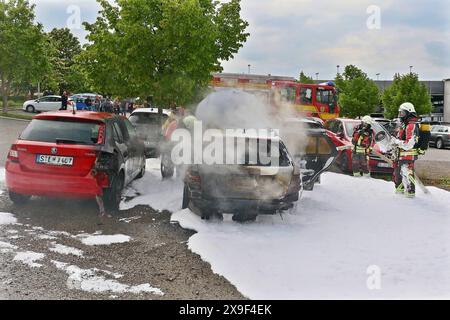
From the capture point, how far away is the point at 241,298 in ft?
14.4

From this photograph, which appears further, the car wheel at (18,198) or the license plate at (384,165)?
the license plate at (384,165)

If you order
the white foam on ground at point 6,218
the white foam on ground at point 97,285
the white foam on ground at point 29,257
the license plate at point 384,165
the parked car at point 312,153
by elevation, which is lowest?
the white foam on ground at point 97,285

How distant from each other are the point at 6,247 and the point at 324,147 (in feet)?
20.2

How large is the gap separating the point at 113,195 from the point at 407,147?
5852 mm

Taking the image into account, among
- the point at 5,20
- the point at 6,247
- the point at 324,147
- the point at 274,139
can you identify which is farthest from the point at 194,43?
the point at 5,20

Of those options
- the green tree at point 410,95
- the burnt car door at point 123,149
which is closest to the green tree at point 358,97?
the green tree at point 410,95

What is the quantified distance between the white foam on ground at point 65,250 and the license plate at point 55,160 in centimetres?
155

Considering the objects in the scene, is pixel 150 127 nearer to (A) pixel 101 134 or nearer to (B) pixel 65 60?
(A) pixel 101 134

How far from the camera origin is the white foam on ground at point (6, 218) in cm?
675

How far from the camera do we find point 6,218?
6.95m

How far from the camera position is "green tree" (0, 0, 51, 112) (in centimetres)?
3022

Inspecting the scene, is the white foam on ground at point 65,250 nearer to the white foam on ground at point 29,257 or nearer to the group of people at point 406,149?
→ the white foam on ground at point 29,257

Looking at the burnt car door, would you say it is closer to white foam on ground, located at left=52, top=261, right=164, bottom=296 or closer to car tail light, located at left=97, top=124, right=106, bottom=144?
car tail light, located at left=97, top=124, right=106, bottom=144
